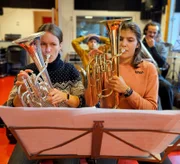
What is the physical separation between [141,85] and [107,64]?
223 mm

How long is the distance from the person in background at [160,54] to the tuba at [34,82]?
5.04ft

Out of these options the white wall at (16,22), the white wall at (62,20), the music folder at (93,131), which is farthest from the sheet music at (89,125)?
the white wall at (16,22)

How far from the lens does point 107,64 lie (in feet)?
3.34

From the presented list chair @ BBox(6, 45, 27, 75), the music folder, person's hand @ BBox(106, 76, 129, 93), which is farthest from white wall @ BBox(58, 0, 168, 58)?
the music folder

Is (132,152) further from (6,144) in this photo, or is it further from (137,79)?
(6,144)

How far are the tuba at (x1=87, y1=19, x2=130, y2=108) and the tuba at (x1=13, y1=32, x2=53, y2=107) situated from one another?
25 cm

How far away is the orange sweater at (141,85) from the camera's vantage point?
105 centimetres

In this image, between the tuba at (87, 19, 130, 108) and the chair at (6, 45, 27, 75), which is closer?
the tuba at (87, 19, 130, 108)

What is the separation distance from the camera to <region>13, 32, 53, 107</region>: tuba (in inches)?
32.9

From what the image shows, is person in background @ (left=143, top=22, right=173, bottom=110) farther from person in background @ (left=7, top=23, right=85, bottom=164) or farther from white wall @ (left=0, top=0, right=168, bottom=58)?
white wall @ (left=0, top=0, right=168, bottom=58)

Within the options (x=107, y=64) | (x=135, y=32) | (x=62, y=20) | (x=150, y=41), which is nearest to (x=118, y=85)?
(x=107, y=64)

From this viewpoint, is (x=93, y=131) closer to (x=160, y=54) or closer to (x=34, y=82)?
(x=34, y=82)

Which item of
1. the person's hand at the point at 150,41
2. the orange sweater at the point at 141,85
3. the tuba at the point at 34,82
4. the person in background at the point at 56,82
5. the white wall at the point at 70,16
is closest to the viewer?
the tuba at the point at 34,82

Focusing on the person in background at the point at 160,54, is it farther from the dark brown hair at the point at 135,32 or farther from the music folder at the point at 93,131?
the music folder at the point at 93,131
